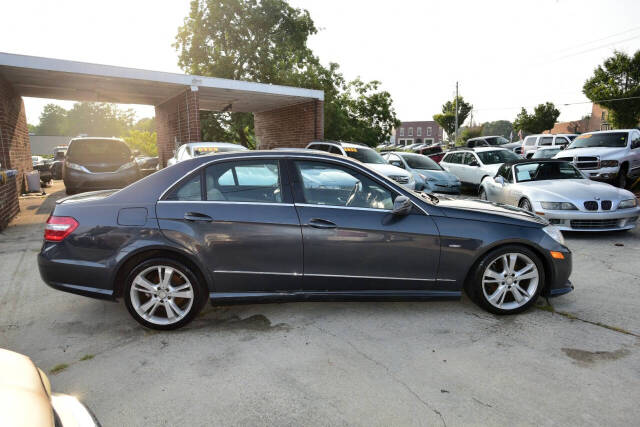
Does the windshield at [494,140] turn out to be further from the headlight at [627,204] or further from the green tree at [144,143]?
the green tree at [144,143]

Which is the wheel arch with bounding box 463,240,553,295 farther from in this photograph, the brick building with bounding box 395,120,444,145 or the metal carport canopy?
the brick building with bounding box 395,120,444,145

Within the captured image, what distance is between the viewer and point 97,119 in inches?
4321

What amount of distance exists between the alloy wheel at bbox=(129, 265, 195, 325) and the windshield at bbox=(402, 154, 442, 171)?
33.0ft

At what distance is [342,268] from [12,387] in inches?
97.3

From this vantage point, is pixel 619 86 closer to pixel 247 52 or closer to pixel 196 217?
pixel 247 52

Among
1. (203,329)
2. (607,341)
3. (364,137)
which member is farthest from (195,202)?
(364,137)

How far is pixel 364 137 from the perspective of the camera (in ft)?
96.7

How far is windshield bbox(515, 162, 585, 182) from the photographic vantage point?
781 cm

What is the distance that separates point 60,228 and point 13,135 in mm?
9887

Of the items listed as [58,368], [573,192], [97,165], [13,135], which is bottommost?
[58,368]

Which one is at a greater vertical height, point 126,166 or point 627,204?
point 126,166

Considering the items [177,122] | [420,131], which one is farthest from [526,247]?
[420,131]

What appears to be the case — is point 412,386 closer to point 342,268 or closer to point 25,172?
point 342,268

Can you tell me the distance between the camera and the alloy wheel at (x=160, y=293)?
3.43 m
